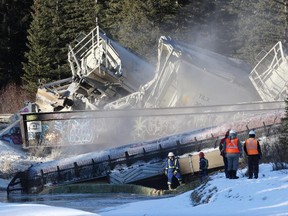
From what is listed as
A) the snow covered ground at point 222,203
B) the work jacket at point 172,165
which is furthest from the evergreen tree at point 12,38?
the snow covered ground at point 222,203

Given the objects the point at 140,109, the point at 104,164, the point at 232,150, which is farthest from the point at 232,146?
the point at 140,109

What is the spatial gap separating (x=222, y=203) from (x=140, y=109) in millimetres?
16723

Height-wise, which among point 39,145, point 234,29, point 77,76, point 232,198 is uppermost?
point 234,29

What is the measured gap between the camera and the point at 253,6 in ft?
176

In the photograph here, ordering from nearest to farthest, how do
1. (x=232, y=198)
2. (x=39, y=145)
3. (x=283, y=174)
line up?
(x=232, y=198)
(x=283, y=174)
(x=39, y=145)

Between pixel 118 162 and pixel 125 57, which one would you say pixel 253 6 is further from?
pixel 118 162

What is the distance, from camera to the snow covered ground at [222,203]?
11.6 m

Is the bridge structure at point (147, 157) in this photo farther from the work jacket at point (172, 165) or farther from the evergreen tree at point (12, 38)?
the evergreen tree at point (12, 38)

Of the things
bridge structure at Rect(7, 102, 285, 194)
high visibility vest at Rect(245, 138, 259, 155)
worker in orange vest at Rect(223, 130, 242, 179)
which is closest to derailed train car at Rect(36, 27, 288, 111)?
bridge structure at Rect(7, 102, 285, 194)

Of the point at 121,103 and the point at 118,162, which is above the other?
the point at 121,103

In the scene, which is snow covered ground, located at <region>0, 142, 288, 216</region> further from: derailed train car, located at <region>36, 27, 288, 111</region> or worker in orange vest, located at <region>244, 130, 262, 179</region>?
derailed train car, located at <region>36, 27, 288, 111</region>

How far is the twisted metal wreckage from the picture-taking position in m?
24.7

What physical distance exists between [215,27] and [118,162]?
33103 millimetres

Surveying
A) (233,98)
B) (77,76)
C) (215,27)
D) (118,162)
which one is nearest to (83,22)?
(215,27)
